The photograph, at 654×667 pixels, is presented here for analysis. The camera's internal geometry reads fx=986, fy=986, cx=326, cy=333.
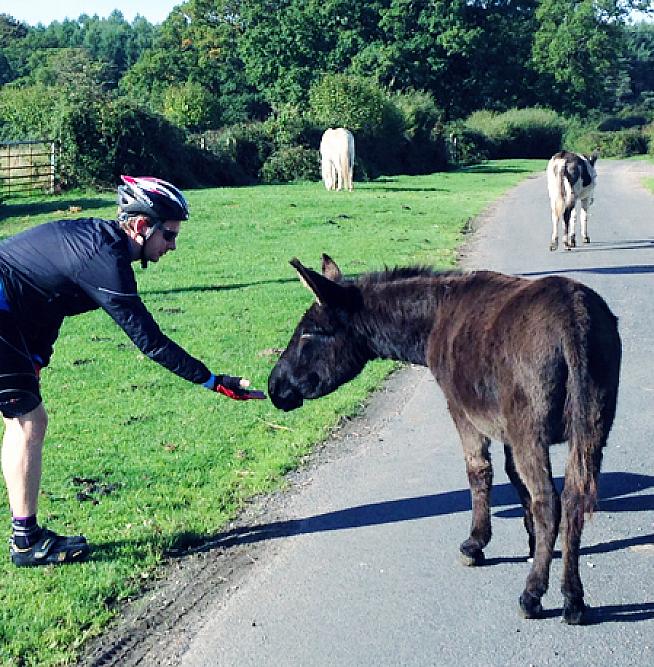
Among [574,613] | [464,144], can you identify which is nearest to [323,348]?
[574,613]

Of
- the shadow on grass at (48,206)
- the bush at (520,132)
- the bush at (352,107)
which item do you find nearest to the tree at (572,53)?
the bush at (520,132)

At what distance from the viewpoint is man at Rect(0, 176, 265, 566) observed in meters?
5.25

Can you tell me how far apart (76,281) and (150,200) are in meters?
0.61

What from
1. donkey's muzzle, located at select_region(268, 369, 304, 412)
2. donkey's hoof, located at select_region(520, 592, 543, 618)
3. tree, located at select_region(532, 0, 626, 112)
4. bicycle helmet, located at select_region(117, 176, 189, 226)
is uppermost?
tree, located at select_region(532, 0, 626, 112)

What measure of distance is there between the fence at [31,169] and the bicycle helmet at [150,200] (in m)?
29.8

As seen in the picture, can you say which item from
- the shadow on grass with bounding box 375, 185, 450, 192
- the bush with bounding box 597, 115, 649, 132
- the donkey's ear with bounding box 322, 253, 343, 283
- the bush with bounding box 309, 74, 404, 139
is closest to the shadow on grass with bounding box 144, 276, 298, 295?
the donkey's ear with bounding box 322, 253, 343, 283

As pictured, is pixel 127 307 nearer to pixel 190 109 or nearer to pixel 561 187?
pixel 561 187

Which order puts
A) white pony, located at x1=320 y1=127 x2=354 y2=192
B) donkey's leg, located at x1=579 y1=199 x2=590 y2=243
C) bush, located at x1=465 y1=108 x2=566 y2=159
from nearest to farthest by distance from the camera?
donkey's leg, located at x1=579 y1=199 x2=590 y2=243
white pony, located at x1=320 y1=127 x2=354 y2=192
bush, located at x1=465 y1=108 x2=566 y2=159

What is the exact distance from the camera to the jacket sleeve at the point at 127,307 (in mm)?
5227

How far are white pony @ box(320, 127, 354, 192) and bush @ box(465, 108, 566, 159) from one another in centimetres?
A: 3356

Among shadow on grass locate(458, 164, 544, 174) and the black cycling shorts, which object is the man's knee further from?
shadow on grass locate(458, 164, 544, 174)

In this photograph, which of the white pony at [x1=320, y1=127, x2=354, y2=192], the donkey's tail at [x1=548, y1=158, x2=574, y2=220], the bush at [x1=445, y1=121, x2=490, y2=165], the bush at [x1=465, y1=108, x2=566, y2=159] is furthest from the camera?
the bush at [x1=465, y1=108, x2=566, y2=159]

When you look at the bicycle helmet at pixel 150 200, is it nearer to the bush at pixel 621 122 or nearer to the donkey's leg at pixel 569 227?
the donkey's leg at pixel 569 227

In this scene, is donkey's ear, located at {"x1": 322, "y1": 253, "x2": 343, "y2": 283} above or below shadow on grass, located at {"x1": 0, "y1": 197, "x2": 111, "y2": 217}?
above
